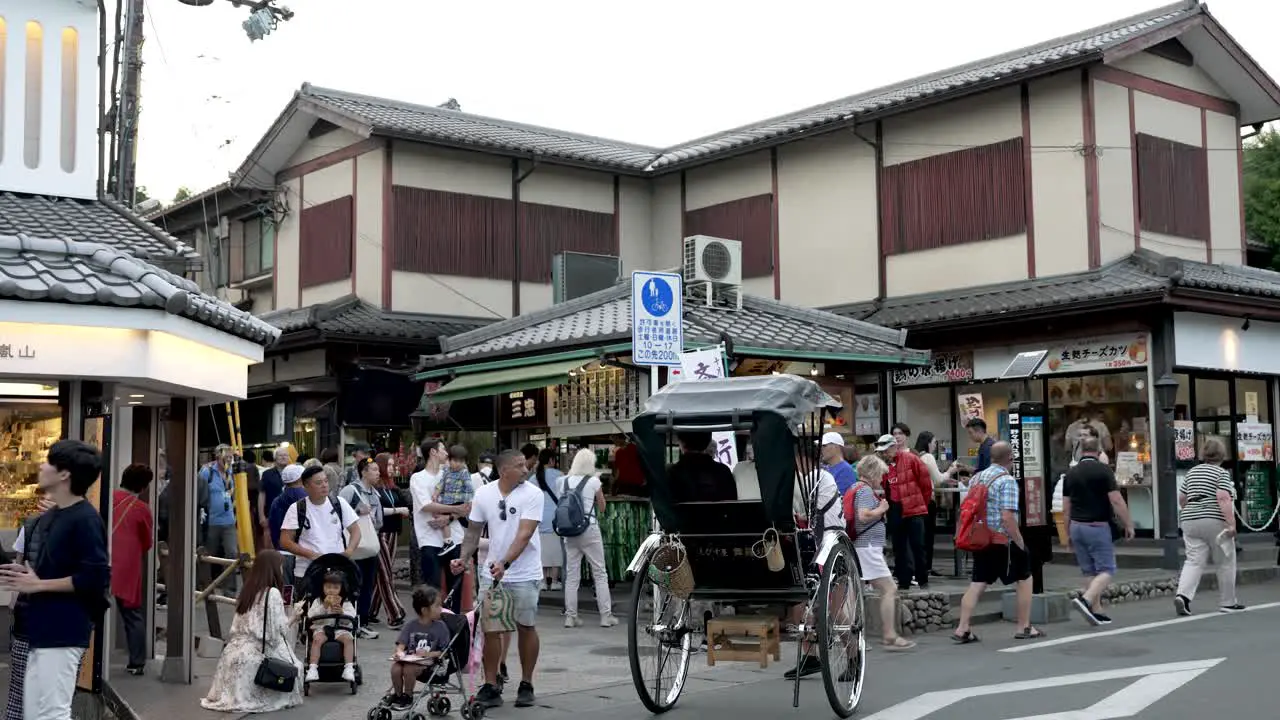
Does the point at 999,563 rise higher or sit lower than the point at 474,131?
lower

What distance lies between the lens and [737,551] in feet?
29.7

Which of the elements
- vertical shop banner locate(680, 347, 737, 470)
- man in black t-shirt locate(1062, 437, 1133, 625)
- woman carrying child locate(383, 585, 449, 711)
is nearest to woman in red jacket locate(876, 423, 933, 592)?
man in black t-shirt locate(1062, 437, 1133, 625)

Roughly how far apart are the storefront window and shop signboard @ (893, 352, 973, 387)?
13817 mm

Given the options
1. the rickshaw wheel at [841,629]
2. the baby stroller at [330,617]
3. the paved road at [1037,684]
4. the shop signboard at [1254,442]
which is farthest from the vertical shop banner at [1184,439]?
the baby stroller at [330,617]

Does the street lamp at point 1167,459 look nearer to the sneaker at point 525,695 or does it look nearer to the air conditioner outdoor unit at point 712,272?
the air conditioner outdoor unit at point 712,272

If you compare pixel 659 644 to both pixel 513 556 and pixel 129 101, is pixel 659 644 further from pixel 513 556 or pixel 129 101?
pixel 129 101

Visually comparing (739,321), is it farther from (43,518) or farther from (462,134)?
(43,518)

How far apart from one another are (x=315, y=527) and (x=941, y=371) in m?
13.0

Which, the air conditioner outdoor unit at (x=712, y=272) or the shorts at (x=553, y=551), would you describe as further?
the air conditioner outdoor unit at (x=712, y=272)

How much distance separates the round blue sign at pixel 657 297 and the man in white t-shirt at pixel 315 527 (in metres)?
3.62

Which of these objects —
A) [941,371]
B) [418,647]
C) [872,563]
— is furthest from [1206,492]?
[418,647]

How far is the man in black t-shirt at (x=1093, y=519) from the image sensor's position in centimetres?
1338

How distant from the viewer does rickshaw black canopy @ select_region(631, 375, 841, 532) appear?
882cm

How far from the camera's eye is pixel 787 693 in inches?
388
